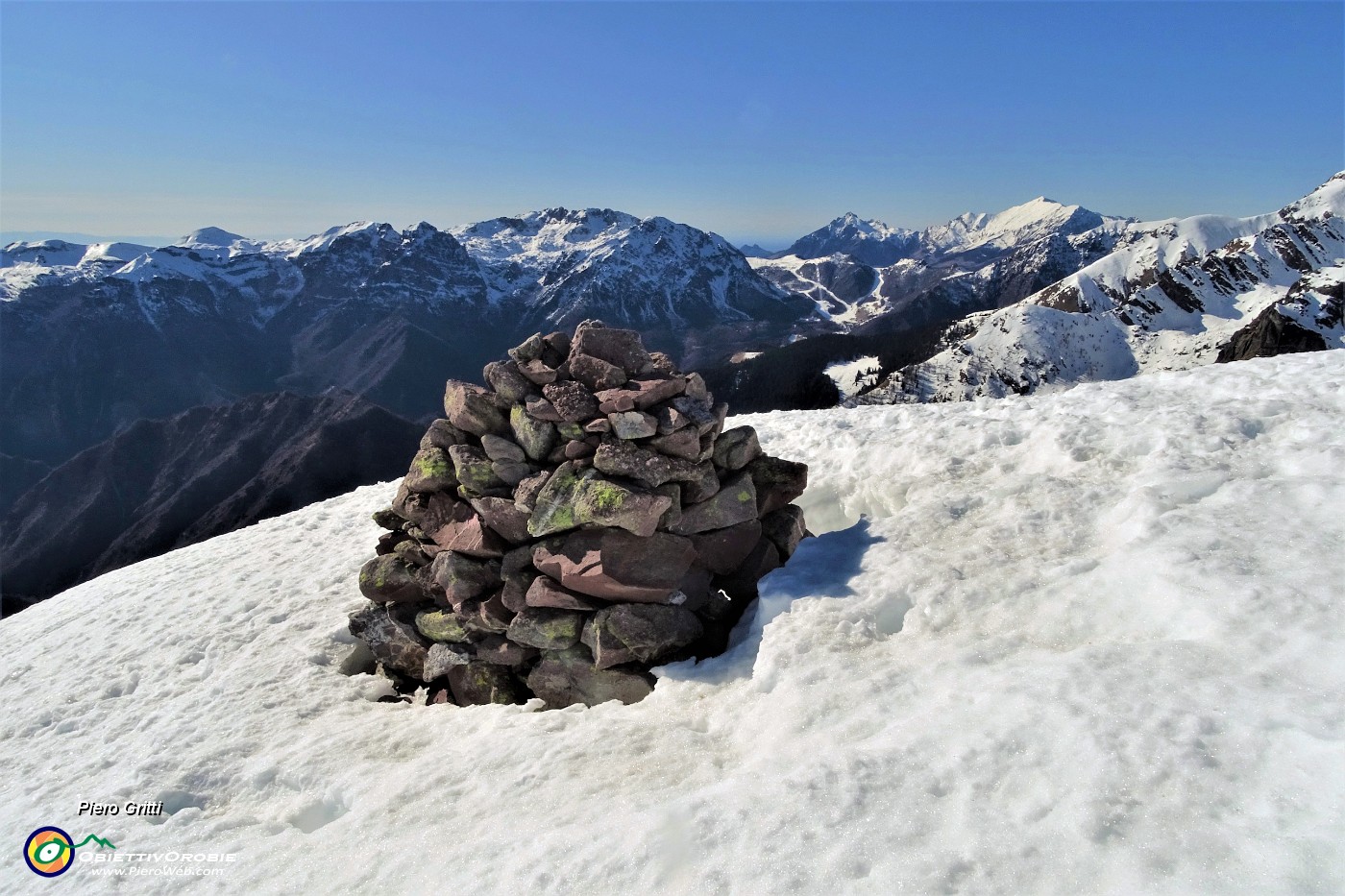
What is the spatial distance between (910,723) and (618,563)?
6863 millimetres

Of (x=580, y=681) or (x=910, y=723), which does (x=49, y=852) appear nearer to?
(x=580, y=681)

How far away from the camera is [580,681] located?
45.9ft

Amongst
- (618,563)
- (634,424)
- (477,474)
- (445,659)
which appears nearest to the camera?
(618,563)

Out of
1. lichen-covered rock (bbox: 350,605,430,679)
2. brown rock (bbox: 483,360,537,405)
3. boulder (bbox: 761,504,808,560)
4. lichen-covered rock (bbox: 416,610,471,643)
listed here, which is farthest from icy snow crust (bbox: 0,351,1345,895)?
brown rock (bbox: 483,360,537,405)

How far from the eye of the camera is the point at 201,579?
23656mm

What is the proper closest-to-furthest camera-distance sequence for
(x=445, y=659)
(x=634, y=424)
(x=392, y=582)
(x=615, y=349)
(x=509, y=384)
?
(x=634, y=424) → (x=445, y=659) → (x=509, y=384) → (x=615, y=349) → (x=392, y=582)

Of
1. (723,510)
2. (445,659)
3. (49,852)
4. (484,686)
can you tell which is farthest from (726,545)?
(49,852)

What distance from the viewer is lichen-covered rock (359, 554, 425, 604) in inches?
680

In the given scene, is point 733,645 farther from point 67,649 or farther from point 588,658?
point 67,649

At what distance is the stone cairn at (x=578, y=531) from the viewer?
46.1 ft

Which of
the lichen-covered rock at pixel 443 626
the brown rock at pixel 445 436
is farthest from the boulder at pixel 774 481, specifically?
the lichen-covered rock at pixel 443 626

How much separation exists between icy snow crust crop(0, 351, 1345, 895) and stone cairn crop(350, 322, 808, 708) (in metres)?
1.23

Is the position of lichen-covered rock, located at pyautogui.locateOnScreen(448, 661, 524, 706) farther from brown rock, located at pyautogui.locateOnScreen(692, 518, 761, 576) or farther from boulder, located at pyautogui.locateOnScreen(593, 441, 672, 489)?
boulder, located at pyautogui.locateOnScreen(593, 441, 672, 489)

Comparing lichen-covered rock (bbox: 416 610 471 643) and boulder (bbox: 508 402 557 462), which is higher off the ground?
boulder (bbox: 508 402 557 462)
